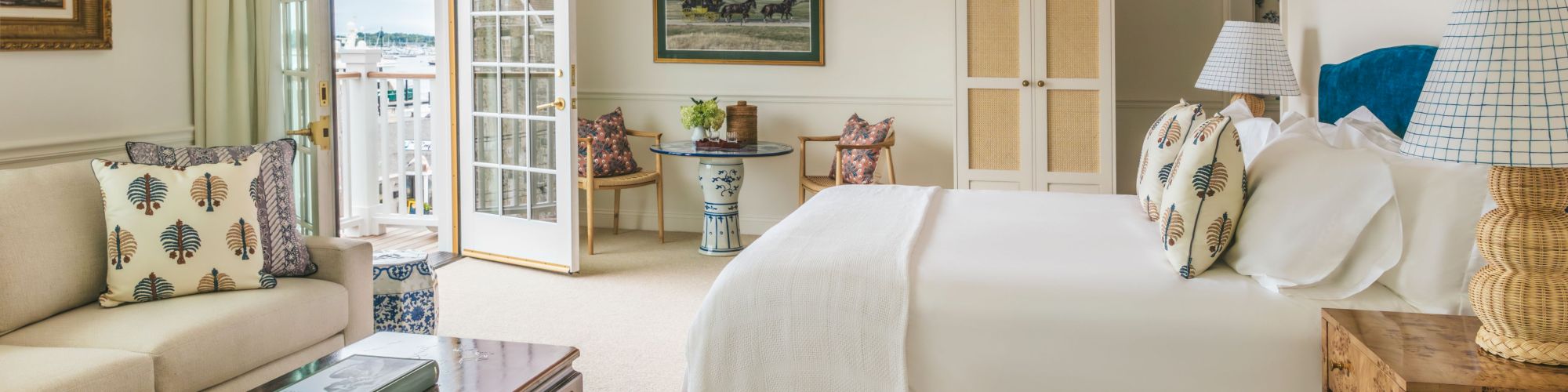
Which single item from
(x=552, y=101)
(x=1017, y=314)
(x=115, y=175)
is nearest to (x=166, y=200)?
(x=115, y=175)

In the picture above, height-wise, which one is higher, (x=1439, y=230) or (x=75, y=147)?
(x=75, y=147)

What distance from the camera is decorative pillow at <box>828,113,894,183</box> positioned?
17.9 ft

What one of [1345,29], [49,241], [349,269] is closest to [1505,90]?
[1345,29]

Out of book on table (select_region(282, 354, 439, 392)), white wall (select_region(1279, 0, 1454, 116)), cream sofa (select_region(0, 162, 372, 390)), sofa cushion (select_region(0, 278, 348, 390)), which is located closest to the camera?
book on table (select_region(282, 354, 439, 392))

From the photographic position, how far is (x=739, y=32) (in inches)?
239

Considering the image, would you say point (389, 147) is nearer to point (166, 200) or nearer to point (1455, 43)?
point (166, 200)

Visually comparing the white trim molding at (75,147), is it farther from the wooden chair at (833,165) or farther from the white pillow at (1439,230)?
the white pillow at (1439,230)

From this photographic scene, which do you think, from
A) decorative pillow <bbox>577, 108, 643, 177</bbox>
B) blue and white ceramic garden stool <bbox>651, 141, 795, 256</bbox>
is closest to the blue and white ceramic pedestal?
blue and white ceramic garden stool <bbox>651, 141, 795, 256</bbox>

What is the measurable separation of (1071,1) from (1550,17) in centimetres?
360

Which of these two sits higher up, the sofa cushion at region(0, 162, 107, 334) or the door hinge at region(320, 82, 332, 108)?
the door hinge at region(320, 82, 332, 108)

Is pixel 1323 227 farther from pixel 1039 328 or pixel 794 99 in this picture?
pixel 794 99

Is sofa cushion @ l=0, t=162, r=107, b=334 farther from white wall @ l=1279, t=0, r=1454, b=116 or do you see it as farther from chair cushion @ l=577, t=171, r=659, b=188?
white wall @ l=1279, t=0, r=1454, b=116

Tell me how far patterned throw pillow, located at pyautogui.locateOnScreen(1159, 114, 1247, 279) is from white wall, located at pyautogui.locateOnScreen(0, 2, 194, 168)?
3.08 m

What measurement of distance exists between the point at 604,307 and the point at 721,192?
4.09 feet
